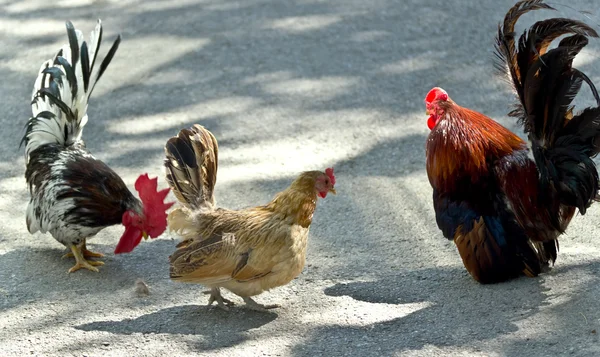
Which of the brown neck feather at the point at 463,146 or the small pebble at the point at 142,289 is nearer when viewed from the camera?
the brown neck feather at the point at 463,146

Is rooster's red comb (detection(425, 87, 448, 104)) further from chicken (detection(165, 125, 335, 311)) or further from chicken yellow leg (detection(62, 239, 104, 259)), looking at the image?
chicken yellow leg (detection(62, 239, 104, 259))

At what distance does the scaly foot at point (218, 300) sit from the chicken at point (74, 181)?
2.00ft

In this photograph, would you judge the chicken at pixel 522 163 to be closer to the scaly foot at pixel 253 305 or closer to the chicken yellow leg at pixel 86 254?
the scaly foot at pixel 253 305

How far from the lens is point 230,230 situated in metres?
4.99

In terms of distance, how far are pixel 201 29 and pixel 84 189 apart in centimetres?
430

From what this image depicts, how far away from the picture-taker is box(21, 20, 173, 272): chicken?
544cm

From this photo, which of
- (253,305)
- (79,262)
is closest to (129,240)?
(79,262)

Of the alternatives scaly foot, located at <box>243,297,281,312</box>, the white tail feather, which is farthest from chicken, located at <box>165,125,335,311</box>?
the white tail feather

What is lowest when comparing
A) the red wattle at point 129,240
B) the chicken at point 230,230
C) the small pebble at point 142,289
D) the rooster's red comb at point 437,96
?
the small pebble at point 142,289

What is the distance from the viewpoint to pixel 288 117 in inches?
316

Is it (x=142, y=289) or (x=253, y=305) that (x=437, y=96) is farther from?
(x=142, y=289)

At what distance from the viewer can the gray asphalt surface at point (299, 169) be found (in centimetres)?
480

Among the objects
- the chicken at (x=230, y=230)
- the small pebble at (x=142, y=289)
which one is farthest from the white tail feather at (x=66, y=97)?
the small pebble at (x=142, y=289)

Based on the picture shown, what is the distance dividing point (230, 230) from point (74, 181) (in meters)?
1.36
